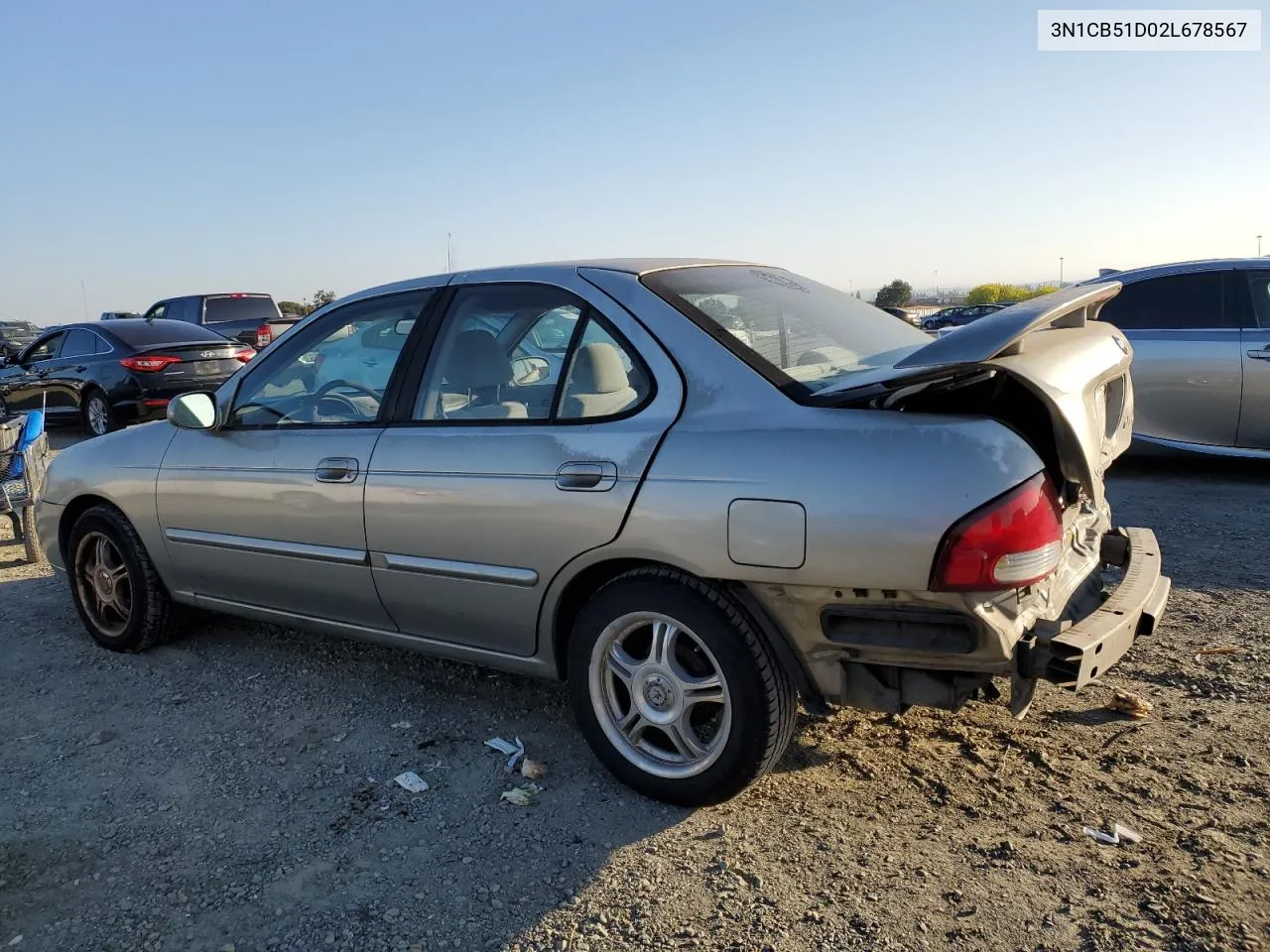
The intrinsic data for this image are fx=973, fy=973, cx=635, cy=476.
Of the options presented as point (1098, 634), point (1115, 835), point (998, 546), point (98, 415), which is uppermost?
point (998, 546)

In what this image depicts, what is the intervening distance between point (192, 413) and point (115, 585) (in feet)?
3.57

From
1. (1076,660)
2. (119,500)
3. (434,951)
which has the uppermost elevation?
(119,500)

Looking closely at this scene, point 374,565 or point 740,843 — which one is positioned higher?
point 374,565

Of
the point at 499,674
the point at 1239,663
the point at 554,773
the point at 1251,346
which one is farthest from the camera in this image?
the point at 1251,346

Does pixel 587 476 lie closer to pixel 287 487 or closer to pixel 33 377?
pixel 287 487

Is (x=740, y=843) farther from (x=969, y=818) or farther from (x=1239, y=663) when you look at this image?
(x=1239, y=663)

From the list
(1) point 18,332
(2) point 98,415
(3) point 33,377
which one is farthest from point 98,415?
(1) point 18,332

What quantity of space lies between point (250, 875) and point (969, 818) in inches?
80.7

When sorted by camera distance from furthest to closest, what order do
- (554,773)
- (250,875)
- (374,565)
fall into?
(374,565) → (554,773) → (250,875)

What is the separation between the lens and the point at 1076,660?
2441 mm

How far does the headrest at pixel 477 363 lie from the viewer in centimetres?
337

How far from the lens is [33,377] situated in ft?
41.7

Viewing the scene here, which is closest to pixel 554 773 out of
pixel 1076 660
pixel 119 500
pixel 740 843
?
pixel 740 843

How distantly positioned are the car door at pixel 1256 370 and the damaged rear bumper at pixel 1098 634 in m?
4.45
